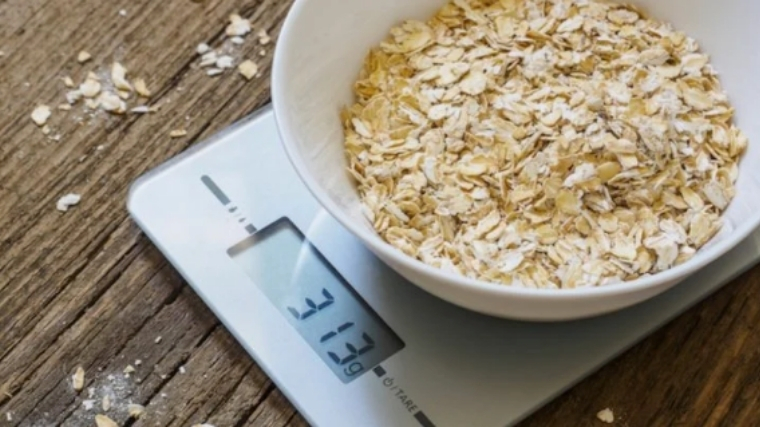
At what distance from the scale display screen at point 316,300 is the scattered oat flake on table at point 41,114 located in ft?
0.72

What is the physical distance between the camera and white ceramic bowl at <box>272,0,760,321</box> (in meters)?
0.64

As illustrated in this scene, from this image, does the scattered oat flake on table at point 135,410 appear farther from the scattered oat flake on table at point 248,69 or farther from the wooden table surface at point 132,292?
the scattered oat flake on table at point 248,69

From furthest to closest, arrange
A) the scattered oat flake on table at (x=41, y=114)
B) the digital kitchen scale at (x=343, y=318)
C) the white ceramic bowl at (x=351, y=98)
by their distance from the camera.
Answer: the scattered oat flake on table at (x=41, y=114) < the digital kitchen scale at (x=343, y=318) < the white ceramic bowl at (x=351, y=98)

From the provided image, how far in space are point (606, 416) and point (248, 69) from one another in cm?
42

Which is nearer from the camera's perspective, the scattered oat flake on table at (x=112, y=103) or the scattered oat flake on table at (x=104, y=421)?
the scattered oat flake on table at (x=104, y=421)

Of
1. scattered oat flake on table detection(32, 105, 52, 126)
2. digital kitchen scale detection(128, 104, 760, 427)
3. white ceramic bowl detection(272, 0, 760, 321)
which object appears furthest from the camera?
scattered oat flake on table detection(32, 105, 52, 126)

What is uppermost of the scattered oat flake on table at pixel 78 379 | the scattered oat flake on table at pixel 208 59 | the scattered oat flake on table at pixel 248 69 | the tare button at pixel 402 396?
the scattered oat flake on table at pixel 208 59

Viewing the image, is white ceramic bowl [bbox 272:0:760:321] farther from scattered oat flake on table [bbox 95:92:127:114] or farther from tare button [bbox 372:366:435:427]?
scattered oat flake on table [bbox 95:92:127:114]

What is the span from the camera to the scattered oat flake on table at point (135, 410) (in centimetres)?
75

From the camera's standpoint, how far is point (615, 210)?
2.40ft

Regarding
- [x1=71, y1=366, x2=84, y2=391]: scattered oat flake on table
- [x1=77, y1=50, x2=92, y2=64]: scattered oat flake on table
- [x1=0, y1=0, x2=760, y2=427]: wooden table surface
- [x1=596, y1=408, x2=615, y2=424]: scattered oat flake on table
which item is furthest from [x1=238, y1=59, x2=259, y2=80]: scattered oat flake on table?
[x1=596, y1=408, x2=615, y2=424]: scattered oat flake on table

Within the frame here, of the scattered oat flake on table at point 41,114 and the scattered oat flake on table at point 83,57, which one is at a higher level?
the scattered oat flake on table at point 83,57

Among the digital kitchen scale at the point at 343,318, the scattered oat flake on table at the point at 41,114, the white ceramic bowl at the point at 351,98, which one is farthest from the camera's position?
the scattered oat flake on table at the point at 41,114

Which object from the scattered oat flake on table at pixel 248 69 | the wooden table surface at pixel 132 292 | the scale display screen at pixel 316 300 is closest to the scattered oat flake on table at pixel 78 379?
the wooden table surface at pixel 132 292
